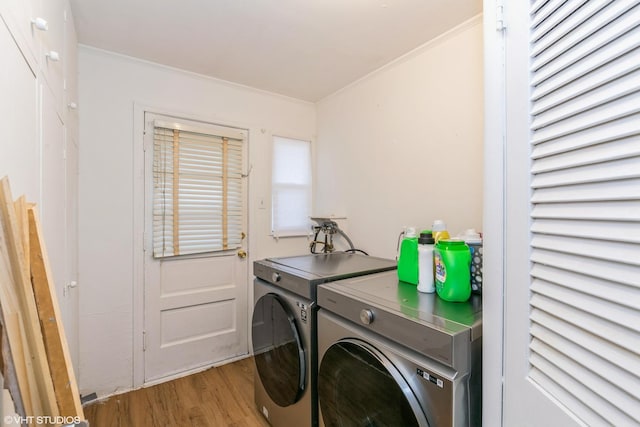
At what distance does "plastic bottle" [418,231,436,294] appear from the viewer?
1.26 meters

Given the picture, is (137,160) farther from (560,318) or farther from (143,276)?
(560,318)

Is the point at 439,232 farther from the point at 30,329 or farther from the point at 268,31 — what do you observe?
the point at 268,31

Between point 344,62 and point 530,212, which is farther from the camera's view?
point 344,62

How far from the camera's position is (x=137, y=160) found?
2230 mm

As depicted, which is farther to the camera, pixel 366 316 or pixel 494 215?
pixel 366 316

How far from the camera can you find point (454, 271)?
1155mm

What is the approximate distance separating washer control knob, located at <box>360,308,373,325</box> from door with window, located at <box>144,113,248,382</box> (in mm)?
1756

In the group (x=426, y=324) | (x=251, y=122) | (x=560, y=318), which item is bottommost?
(x=426, y=324)

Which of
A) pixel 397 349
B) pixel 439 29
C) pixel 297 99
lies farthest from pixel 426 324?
pixel 297 99

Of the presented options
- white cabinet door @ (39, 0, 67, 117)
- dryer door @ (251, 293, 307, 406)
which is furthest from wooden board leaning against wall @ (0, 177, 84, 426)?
dryer door @ (251, 293, 307, 406)

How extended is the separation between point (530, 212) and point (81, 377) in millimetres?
2788

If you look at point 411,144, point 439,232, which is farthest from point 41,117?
point 411,144

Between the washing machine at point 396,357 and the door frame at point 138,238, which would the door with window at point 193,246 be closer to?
the door frame at point 138,238

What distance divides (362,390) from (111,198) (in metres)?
2.13
